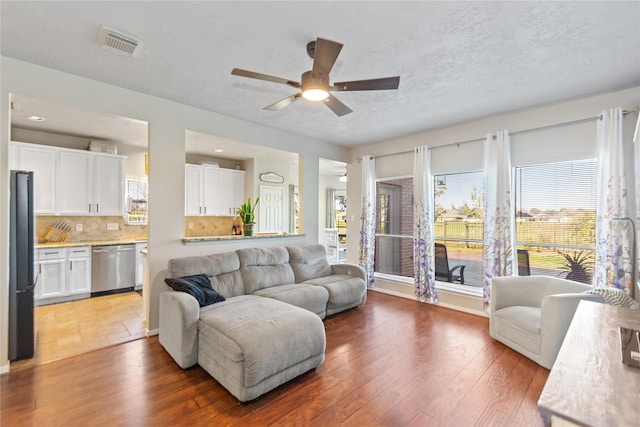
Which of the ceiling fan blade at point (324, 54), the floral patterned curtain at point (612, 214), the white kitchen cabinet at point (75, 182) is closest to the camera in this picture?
the ceiling fan blade at point (324, 54)

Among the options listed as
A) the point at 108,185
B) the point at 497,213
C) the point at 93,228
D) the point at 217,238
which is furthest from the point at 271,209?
the point at 497,213

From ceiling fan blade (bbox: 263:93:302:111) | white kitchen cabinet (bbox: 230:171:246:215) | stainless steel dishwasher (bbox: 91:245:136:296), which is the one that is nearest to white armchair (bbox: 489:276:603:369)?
ceiling fan blade (bbox: 263:93:302:111)

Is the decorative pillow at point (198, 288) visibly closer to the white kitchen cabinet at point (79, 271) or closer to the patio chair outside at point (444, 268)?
the white kitchen cabinet at point (79, 271)

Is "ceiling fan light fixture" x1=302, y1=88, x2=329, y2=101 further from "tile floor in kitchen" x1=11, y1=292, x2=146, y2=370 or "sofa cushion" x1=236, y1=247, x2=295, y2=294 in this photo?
"tile floor in kitchen" x1=11, y1=292, x2=146, y2=370

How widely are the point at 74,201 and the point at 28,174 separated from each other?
7.99 feet

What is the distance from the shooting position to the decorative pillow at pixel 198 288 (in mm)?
2828

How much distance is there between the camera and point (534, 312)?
9.68 ft

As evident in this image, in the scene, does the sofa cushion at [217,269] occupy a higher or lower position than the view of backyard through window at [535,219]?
lower

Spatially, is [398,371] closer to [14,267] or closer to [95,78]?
[14,267]

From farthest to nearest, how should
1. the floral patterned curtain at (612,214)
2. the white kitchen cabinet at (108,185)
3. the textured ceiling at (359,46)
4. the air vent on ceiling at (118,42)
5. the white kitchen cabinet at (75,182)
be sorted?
the white kitchen cabinet at (108,185)
the white kitchen cabinet at (75,182)
the floral patterned curtain at (612,214)
the air vent on ceiling at (118,42)
the textured ceiling at (359,46)

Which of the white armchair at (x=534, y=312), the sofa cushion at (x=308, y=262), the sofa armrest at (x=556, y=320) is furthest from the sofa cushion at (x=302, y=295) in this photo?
the sofa armrest at (x=556, y=320)

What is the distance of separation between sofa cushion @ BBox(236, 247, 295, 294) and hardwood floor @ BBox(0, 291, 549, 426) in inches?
44.4

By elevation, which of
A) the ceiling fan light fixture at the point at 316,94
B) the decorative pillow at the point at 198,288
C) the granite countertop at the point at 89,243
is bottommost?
the decorative pillow at the point at 198,288

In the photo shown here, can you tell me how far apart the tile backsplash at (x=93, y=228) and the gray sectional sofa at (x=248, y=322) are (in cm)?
303
